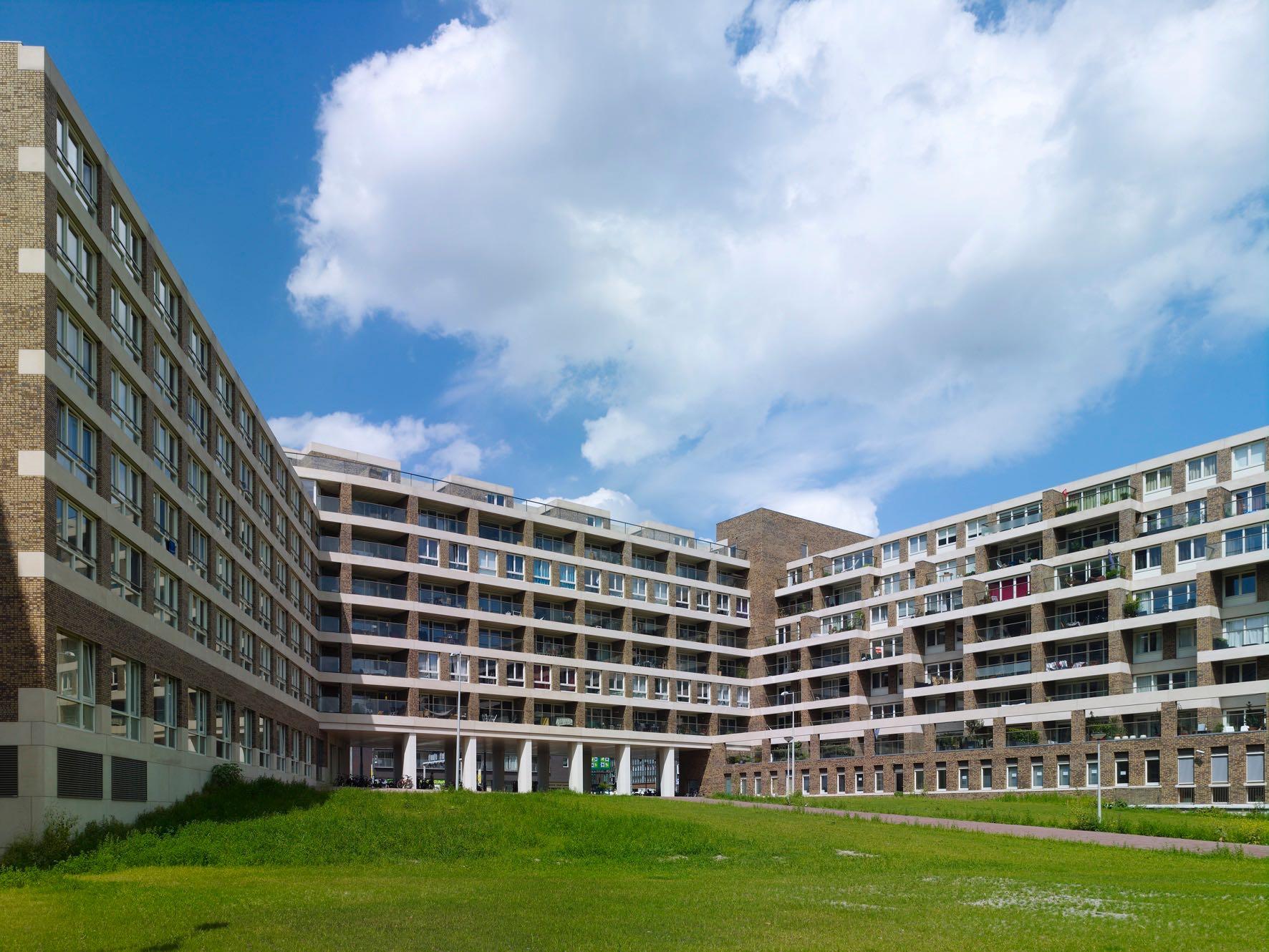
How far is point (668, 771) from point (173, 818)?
205 feet

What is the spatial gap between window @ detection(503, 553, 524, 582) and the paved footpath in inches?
1505

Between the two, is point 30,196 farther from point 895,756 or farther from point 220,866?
point 895,756

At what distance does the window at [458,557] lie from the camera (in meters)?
86.2

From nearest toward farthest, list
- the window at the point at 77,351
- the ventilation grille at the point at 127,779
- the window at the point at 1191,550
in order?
1. the window at the point at 77,351
2. the ventilation grille at the point at 127,779
3. the window at the point at 1191,550

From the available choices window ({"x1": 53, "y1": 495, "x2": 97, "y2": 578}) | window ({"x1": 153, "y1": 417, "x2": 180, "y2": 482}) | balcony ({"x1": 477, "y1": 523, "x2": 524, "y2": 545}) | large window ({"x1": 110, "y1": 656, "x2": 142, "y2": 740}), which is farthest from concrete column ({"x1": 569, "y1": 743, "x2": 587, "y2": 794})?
window ({"x1": 53, "y1": 495, "x2": 97, "y2": 578})

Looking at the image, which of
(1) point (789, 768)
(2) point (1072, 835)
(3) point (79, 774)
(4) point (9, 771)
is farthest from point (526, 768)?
(4) point (9, 771)

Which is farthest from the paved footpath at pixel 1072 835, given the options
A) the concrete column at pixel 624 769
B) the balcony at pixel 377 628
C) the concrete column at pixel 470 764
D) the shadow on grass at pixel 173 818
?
the concrete column at pixel 624 769

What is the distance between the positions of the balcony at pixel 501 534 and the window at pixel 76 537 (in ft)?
181

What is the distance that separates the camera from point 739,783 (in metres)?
97.2

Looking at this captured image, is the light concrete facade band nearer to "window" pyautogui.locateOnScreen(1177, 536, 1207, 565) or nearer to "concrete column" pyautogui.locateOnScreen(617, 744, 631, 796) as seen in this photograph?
"window" pyautogui.locateOnScreen(1177, 536, 1207, 565)

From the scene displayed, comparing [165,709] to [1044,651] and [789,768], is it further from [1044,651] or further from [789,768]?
[789,768]

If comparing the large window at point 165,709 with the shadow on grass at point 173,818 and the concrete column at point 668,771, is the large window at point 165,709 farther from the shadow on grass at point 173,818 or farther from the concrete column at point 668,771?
the concrete column at point 668,771

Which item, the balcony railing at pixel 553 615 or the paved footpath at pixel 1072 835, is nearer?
the paved footpath at pixel 1072 835

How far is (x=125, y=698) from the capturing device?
36219 mm
